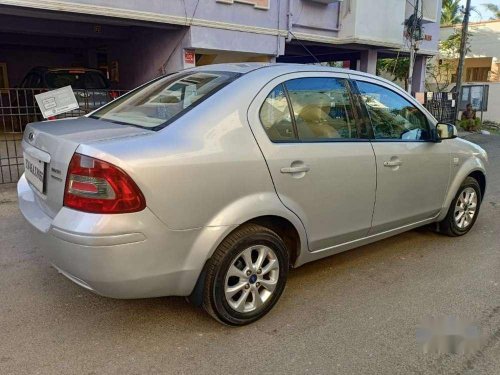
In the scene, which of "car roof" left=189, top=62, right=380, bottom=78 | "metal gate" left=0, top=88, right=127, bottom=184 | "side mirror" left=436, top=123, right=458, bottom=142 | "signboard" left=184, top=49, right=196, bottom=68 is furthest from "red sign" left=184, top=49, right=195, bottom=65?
"side mirror" left=436, top=123, right=458, bottom=142

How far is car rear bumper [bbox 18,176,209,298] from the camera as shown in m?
2.41

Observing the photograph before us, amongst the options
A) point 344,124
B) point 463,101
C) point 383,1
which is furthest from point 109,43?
point 463,101

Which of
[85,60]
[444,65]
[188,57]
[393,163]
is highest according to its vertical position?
[444,65]

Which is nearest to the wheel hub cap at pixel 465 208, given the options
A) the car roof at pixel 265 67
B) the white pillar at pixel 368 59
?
the car roof at pixel 265 67

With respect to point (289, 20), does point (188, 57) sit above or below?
below

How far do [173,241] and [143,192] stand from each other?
34 centimetres

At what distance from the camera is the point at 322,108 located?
3.42 metres

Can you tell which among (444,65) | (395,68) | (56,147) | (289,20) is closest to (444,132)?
(56,147)

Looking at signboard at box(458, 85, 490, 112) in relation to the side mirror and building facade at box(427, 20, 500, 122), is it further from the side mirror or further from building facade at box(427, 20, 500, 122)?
the side mirror

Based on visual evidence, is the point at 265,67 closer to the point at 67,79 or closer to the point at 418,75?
the point at 67,79

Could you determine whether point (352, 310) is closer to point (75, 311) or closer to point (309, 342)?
point (309, 342)

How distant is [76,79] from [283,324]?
9206 mm

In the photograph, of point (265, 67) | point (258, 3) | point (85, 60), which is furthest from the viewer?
point (85, 60)

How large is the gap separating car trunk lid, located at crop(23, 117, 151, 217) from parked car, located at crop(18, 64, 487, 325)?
0.01 metres
